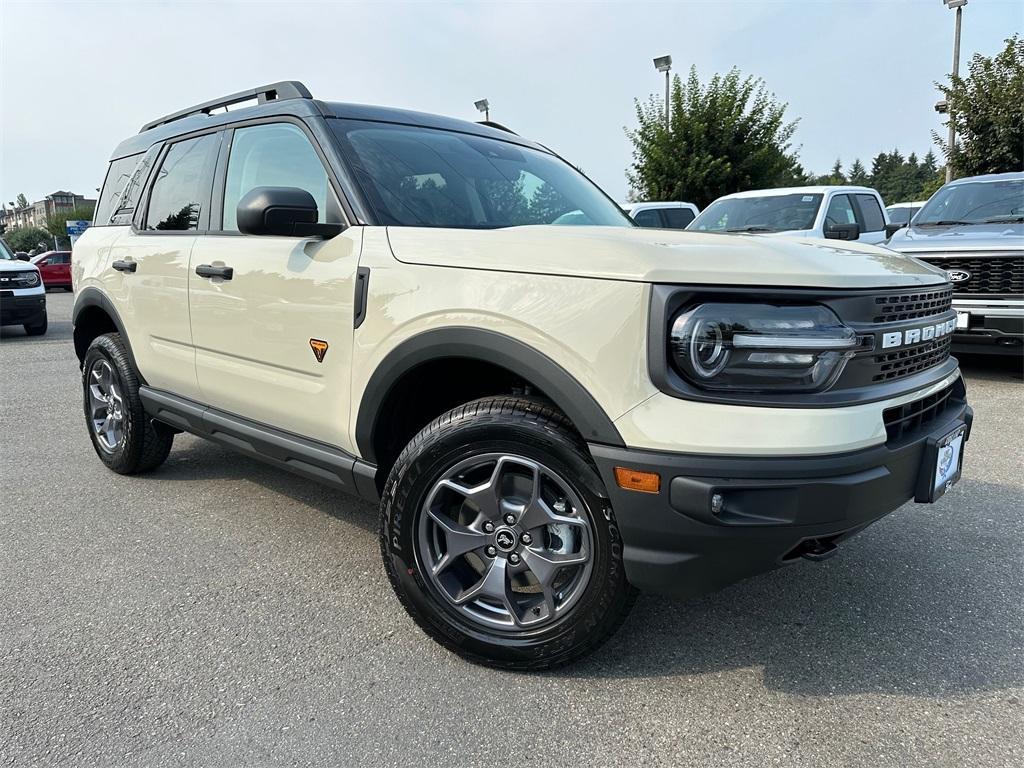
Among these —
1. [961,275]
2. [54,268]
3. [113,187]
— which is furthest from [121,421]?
[54,268]

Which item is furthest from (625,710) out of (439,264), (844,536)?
(439,264)

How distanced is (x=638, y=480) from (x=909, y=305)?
1.00 m

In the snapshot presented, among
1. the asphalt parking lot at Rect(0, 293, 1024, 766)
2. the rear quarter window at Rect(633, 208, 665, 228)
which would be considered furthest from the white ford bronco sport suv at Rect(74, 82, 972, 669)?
the rear quarter window at Rect(633, 208, 665, 228)

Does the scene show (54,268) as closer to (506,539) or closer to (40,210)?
(506,539)

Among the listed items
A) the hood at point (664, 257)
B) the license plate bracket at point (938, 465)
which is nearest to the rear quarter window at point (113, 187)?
the hood at point (664, 257)

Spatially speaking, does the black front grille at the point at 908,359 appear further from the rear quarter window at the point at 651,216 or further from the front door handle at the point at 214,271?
the rear quarter window at the point at 651,216

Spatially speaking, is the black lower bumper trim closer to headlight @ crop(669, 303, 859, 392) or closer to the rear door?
the rear door

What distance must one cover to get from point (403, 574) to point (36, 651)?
1.27 metres

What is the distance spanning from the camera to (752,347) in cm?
181

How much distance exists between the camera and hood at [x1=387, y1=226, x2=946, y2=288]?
184 cm

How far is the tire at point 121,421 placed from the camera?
3977 mm

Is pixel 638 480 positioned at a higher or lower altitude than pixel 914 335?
lower

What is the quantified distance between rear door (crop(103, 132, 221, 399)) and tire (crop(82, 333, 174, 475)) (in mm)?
210

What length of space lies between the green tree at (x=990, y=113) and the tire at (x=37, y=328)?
692 inches
